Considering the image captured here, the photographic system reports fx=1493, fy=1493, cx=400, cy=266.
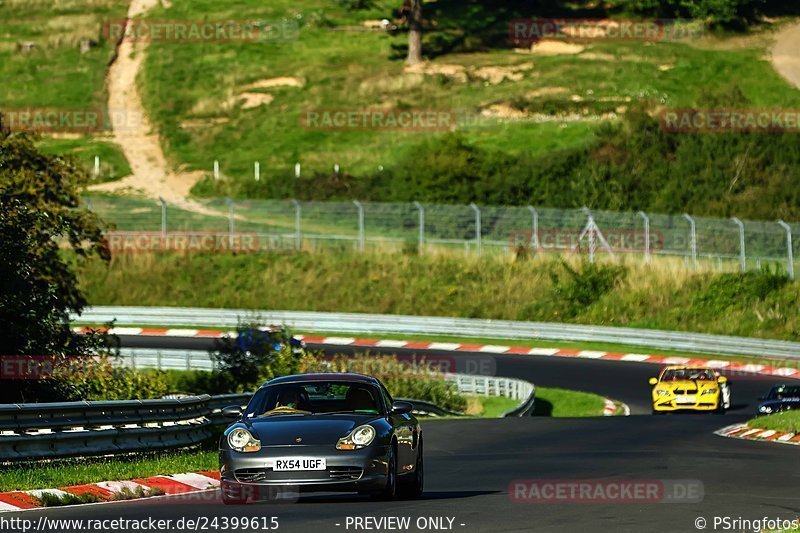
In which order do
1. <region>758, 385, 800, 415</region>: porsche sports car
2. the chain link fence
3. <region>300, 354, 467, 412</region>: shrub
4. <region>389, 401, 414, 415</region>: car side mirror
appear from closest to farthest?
<region>389, 401, 414, 415</region>: car side mirror, <region>758, 385, 800, 415</region>: porsche sports car, <region>300, 354, 467, 412</region>: shrub, the chain link fence

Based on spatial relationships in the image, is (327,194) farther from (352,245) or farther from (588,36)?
(588,36)

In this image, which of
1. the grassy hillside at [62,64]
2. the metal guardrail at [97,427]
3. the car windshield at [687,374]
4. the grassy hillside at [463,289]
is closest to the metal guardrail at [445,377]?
the metal guardrail at [97,427]

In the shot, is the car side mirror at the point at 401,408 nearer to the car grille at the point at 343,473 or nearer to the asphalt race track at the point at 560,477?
the asphalt race track at the point at 560,477

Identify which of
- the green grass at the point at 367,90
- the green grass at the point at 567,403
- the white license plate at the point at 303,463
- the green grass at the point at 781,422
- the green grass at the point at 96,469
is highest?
the green grass at the point at 367,90

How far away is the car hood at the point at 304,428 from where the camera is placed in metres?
13.7

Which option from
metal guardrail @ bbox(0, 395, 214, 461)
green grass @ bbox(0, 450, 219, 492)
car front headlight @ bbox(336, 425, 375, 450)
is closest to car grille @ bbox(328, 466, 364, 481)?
car front headlight @ bbox(336, 425, 375, 450)

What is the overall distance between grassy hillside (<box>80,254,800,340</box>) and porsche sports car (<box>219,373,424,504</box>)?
110 ft

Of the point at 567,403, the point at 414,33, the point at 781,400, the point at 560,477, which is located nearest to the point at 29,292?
the point at 560,477

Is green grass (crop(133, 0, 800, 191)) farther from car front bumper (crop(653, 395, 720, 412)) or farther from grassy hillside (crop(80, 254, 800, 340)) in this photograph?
car front bumper (crop(653, 395, 720, 412))

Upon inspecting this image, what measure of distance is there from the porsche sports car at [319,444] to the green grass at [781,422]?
11.4 metres

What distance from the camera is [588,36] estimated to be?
95.5 m

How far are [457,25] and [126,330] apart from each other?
51845 mm

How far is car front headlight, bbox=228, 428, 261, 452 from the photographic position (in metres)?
13.8

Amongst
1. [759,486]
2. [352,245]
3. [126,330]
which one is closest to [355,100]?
[352,245]
